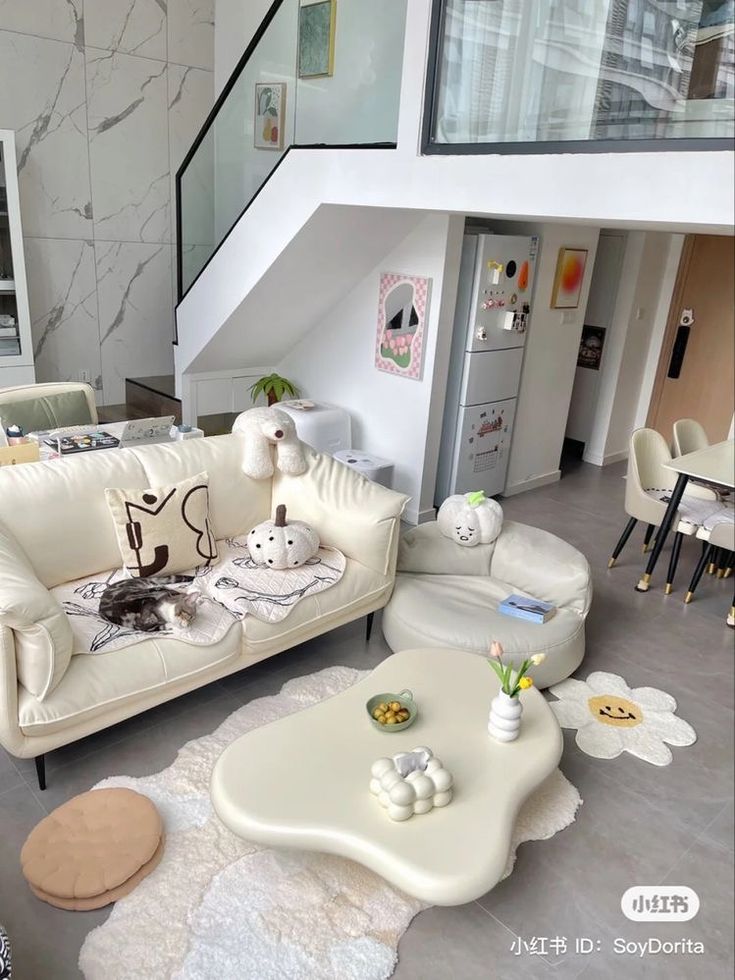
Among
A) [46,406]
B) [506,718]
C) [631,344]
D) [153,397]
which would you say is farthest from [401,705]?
[631,344]

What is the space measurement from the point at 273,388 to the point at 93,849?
3.46m

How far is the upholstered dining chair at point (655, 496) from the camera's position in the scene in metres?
3.50

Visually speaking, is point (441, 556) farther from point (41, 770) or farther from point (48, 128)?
point (48, 128)

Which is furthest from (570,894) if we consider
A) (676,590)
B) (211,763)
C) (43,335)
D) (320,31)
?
(43,335)

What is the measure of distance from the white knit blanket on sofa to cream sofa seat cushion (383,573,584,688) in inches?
13.3

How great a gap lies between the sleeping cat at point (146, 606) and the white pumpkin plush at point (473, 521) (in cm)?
119

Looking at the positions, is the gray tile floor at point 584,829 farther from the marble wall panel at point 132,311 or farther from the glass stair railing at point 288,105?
the marble wall panel at point 132,311

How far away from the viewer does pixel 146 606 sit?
2412mm

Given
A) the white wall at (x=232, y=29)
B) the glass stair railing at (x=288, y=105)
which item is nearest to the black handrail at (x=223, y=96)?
the glass stair railing at (x=288, y=105)

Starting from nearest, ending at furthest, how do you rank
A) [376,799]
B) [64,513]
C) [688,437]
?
1. [376,799]
2. [64,513]
3. [688,437]

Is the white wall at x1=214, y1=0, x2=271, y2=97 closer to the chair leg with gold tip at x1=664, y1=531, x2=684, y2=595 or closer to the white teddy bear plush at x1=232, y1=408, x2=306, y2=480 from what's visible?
the white teddy bear plush at x1=232, y1=408, x2=306, y2=480

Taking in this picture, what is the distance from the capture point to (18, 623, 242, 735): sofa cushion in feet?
6.75

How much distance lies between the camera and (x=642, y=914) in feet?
6.44

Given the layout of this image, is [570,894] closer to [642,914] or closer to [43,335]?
[642,914]
